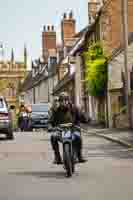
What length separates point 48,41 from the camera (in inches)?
3777

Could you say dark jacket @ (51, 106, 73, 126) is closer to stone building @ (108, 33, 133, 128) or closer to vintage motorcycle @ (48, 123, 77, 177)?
vintage motorcycle @ (48, 123, 77, 177)

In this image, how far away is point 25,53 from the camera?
158125 mm

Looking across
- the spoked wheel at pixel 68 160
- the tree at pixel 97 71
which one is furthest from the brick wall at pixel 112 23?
the spoked wheel at pixel 68 160

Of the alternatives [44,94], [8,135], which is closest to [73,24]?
[44,94]

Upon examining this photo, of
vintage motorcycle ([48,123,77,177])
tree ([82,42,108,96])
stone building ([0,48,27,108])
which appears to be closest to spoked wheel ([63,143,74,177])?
vintage motorcycle ([48,123,77,177])

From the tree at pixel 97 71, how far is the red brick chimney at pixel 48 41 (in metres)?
43.2

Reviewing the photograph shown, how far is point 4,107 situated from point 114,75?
16589mm

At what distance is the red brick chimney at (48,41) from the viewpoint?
92.1m

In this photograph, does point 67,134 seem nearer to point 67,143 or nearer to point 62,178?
point 67,143

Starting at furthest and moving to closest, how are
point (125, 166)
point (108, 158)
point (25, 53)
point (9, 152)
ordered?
1. point (25, 53)
2. point (9, 152)
3. point (108, 158)
4. point (125, 166)

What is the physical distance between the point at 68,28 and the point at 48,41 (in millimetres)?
15115

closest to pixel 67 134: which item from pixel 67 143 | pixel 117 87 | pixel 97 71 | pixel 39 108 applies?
pixel 67 143

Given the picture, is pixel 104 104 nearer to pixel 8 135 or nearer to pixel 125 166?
pixel 8 135

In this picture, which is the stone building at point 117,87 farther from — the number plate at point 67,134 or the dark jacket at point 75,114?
the number plate at point 67,134
